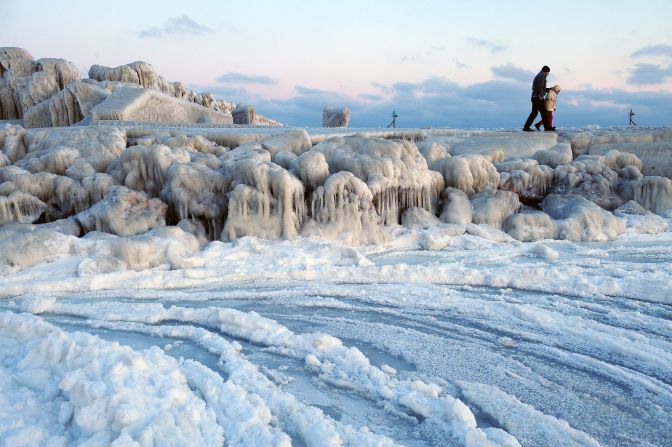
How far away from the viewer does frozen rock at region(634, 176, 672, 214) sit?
26.7 ft

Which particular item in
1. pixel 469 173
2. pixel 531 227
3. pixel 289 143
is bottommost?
pixel 531 227

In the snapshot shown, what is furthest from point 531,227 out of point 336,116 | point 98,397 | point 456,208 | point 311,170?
point 336,116

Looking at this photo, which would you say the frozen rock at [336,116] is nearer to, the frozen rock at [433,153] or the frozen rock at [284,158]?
the frozen rock at [433,153]

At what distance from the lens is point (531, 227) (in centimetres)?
714

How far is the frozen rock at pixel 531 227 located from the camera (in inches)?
278

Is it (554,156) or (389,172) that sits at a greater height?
(554,156)

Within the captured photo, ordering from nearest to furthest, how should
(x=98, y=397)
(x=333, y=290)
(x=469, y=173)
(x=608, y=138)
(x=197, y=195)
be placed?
(x=98, y=397), (x=333, y=290), (x=197, y=195), (x=469, y=173), (x=608, y=138)

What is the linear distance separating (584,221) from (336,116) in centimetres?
1326

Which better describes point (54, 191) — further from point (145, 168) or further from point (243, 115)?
point (243, 115)

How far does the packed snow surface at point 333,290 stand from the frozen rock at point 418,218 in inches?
0.9

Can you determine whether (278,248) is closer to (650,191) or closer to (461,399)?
(461,399)

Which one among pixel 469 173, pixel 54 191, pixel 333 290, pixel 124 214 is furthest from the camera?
pixel 469 173

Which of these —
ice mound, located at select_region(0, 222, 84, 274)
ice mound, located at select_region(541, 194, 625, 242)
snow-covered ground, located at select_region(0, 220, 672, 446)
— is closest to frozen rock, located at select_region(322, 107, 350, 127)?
ice mound, located at select_region(541, 194, 625, 242)

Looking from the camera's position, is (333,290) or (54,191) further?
(54,191)
